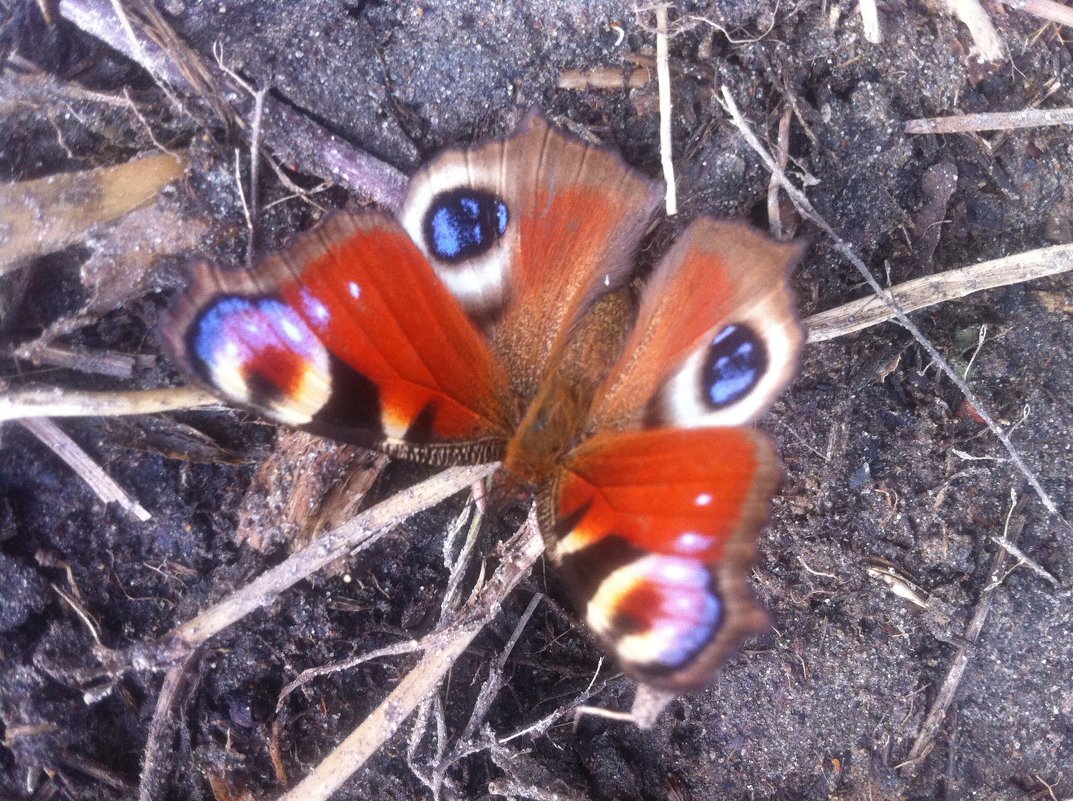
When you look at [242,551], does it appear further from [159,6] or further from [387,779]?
[159,6]

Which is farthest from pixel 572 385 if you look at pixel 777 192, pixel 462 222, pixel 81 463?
pixel 81 463

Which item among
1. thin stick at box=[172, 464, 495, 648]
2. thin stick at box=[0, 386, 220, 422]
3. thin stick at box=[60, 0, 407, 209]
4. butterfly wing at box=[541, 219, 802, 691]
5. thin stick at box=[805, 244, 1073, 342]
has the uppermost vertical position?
thin stick at box=[60, 0, 407, 209]

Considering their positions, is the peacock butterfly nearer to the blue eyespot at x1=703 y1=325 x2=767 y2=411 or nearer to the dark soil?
the blue eyespot at x1=703 y1=325 x2=767 y2=411

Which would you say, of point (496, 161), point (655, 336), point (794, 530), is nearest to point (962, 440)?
point (794, 530)

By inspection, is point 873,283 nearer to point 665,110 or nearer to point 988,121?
point 988,121

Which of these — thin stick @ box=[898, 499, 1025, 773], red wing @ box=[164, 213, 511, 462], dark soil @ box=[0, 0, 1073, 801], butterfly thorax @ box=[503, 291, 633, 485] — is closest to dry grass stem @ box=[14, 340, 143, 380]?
dark soil @ box=[0, 0, 1073, 801]

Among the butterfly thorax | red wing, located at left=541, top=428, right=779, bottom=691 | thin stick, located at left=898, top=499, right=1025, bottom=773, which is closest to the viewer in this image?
red wing, located at left=541, top=428, right=779, bottom=691

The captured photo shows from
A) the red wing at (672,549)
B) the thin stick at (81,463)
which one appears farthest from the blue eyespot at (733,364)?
the thin stick at (81,463)
